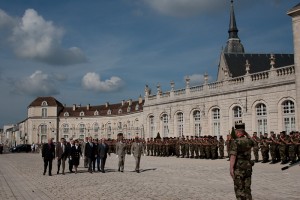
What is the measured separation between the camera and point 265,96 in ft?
80.8

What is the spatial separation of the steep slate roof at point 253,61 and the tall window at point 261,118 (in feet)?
49.9

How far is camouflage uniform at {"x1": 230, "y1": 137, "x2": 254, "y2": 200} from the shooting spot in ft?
22.8

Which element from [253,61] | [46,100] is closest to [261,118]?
[253,61]

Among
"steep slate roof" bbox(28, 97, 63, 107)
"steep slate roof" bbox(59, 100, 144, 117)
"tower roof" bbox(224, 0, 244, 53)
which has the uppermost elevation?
"tower roof" bbox(224, 0, 244, 53)

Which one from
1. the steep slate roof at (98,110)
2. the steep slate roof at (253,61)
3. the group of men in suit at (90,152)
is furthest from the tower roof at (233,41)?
the group of men in suit at (90,152)

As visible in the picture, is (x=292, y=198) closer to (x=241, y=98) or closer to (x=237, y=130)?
(x=237, y=130)

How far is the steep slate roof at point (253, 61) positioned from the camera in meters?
40.6

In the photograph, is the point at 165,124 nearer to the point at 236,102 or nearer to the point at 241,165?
the point at 236,102

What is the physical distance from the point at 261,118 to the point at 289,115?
7.27 feet

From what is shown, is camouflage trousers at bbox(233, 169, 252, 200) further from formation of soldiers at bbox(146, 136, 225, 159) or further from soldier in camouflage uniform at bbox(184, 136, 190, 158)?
soldier in camouflage uniform at bbox(184, 136, 190, 158)

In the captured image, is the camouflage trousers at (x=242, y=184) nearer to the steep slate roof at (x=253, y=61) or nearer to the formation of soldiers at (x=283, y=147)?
the formation of soldiers at (x=283, y=147)

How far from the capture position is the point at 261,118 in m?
25.1

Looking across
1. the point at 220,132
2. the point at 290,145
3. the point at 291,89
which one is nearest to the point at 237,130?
the point at 290,145

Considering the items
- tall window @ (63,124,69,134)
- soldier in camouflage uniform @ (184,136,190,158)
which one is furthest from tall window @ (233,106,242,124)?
tall window @ (63,124,69,134)
